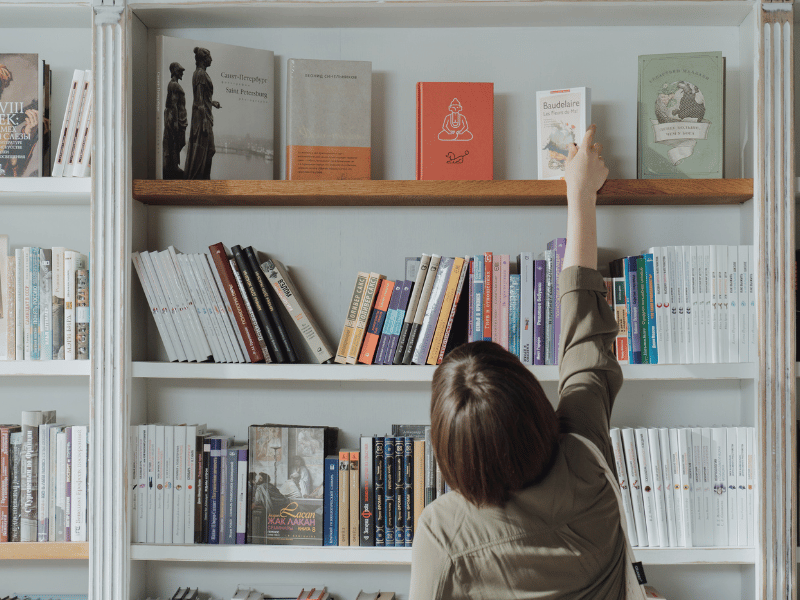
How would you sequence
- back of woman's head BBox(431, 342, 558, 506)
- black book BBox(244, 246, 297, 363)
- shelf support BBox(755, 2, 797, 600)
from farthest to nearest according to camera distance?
1. black book BBox(244, 246, 297, 363)
2. shelf support BBox(755, 2, 797, 600)
3. back of woman's head BBox(431, 342, 558, 506)

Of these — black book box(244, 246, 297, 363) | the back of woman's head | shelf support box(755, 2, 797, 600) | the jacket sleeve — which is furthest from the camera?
black book box(244, 246, 297, 363)

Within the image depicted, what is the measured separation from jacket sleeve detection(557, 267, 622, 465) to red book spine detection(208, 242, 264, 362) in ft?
2.67

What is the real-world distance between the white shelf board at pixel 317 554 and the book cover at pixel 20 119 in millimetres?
1061

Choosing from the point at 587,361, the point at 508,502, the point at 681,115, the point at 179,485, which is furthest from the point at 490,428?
the point at 681,115

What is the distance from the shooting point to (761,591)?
1.54m

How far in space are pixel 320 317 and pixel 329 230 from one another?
256mm

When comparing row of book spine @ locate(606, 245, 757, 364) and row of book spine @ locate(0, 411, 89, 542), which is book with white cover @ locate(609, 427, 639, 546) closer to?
row of book spine @ locate(606, 245, 757, 364)

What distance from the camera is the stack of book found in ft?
5.36

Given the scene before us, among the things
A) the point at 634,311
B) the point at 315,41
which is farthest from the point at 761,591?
the point at 315,41

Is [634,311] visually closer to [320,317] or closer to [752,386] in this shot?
[752,386]

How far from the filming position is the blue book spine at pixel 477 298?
1.59 m

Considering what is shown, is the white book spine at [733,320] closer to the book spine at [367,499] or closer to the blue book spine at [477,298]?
the blue book spine at [477,298]

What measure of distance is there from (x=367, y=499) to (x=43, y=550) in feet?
2.79

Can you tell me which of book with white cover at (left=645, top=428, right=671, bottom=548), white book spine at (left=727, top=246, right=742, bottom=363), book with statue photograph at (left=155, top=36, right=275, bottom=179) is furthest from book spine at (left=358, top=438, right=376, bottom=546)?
white book spine at (left=727, top=246, right=742, bottom=363)
